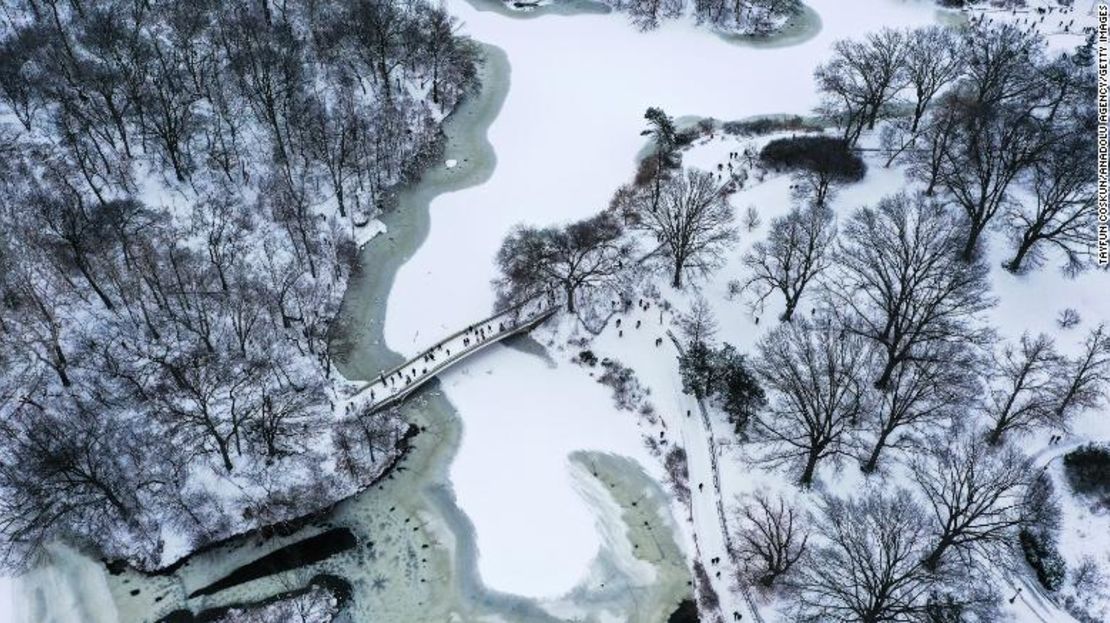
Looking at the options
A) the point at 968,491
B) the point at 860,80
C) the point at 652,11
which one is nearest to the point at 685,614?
the point at 968,491

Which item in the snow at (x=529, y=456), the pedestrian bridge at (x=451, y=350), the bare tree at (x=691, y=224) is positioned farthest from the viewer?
the bare tree at (x=691, y=224)

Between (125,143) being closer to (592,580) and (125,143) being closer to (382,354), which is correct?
(382,354)

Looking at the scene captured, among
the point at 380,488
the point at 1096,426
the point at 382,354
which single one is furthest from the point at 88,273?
the point at 1096,426

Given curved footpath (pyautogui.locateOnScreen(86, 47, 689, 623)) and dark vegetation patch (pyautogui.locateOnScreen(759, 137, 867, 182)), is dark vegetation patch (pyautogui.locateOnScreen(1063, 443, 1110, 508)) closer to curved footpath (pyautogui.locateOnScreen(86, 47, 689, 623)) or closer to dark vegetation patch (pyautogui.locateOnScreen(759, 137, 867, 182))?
curved footpath (pyautogui.locateOnScreen(86, 47, 689, 623))

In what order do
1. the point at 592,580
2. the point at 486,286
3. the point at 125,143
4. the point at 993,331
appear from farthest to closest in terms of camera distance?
the point at 125,143
the point at 486,286
the point at 993,331
the point at 592,580

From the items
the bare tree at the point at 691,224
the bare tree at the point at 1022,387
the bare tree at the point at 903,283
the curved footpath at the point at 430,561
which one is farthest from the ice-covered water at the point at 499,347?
the bare tree at the point at 1022,387

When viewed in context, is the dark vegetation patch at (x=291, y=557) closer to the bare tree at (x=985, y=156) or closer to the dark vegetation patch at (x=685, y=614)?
the dark vegetation patch at (x=685, y=614)

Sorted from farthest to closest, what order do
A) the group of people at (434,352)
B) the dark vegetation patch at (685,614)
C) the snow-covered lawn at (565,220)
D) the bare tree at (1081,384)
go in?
the group of people at (434,352)
the snow-covered lawn at (565,220)
the bare tree at (1081,384)
the dark vegetation patch at (685,614)
